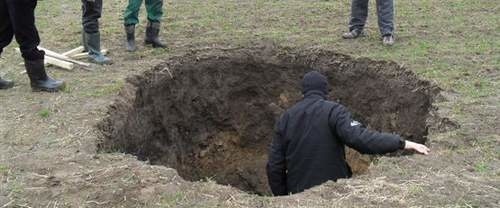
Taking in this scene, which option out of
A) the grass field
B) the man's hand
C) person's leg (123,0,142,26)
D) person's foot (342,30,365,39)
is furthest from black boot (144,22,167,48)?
the man's hand

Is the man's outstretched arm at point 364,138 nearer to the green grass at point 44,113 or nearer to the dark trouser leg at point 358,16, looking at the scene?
the green grass at point 44,113

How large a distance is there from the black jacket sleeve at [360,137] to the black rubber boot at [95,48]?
12.5 ft

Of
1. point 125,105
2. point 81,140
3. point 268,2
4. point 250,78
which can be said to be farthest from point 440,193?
point 268,2

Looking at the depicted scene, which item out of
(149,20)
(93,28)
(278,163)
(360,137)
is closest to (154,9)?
(149,20)

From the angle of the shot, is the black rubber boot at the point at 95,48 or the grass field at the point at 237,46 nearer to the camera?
the grass field at the point at 237,46

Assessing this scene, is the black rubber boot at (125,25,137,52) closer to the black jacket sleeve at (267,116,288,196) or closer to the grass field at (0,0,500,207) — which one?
the grass field at (0,0,500,207)

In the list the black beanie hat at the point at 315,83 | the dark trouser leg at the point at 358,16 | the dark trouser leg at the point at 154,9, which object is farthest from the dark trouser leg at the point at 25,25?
the dark trouser leg at the point at 358,16

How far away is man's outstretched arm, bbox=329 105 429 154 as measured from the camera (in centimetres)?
528

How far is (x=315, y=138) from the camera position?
18.4ft

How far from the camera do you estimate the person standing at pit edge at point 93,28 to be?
26.4ft

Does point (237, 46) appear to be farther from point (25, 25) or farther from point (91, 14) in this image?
point (25, 25)

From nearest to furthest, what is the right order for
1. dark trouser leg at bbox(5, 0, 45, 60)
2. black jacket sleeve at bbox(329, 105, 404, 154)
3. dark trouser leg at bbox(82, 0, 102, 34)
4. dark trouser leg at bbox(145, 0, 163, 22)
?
black jacket sleeve at bbox(329, 105, 404, 154)
dark trouser leg at bbox(5, 0, 45, 60)
dark trouser leg at bbox(82, 0, 102, 34)
dark trouser leg at bbox(145, 0, 163, 22)

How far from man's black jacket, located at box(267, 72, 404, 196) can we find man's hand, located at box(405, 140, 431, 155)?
1.18ft

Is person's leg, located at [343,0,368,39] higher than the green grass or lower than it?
higher
